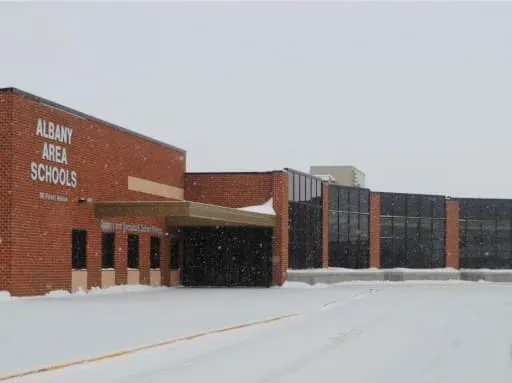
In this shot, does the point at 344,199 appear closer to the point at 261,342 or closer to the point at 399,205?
the point at 399,205

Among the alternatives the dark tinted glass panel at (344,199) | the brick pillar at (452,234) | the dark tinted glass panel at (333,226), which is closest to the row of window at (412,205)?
the brick pillar at (452,234)

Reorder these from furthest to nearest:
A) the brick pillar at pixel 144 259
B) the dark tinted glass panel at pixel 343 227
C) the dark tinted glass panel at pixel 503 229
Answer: the dark tinted glass panel at pixel 503 229 < the dark tinted glass panel at pixel 343 227 < the brick pillar at pixel 144 259

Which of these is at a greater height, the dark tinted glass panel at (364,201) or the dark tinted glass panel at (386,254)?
the dark tinted glass panel at (364,201)

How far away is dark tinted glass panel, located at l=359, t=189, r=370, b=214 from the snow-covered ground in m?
28.8

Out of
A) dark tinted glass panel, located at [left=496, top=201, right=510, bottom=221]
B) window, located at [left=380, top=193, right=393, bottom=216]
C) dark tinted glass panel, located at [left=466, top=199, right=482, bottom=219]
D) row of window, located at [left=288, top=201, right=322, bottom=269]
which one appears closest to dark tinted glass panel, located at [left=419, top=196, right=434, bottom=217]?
window, located at [left=380, top=193, right=393, bottom=216]

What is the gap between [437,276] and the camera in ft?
191

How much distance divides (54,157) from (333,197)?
24.3m

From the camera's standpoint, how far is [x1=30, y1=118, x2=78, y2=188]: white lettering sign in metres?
31.1

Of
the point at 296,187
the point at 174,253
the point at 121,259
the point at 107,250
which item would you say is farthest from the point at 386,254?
the point at 107,250

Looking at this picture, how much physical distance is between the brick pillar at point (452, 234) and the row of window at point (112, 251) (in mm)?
22763

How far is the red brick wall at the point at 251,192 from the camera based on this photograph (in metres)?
43.7

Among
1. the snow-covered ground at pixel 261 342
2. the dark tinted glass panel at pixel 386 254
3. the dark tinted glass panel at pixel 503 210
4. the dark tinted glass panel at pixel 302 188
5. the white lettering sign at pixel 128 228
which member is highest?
the dark tinted glass panel at pixel 302 188

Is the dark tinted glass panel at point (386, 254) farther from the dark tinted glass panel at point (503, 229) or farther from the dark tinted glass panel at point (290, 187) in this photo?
the dark tinted glass panel at point (290, 187)

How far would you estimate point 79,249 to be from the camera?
34.2 meters
